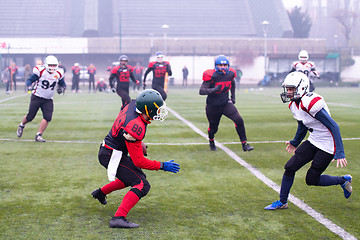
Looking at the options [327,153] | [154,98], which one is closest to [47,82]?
[154,98]

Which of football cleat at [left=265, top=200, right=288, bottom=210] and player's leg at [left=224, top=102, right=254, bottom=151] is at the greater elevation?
player's leg at [left=224, top=102, right=254, bottom=151]

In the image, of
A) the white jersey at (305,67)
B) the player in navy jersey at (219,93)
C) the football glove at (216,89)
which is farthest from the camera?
the white jersey at (305,67)

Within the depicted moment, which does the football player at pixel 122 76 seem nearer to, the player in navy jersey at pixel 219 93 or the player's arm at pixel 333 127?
the player in navy jersey at pixel 219 93

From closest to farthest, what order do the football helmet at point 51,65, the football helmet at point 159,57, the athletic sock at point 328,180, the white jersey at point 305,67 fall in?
1. the athletic sock at point 328,180
2. the football helmet at point 51,65
3. the white jersey at point 305,67
4. the football helmet at point 159,57

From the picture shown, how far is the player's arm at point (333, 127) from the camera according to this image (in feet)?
17.5

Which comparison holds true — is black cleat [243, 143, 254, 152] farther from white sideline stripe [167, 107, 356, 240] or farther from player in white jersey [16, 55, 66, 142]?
player in white jersey [16, 55, 66, 142]

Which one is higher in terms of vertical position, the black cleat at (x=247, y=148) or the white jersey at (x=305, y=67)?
the white jersey at (x=305, y=67)

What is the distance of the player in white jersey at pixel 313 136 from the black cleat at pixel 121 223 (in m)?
1.65

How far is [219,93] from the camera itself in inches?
384

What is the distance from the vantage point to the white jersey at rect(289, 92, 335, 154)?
5.41 m

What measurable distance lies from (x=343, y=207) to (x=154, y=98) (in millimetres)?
2635

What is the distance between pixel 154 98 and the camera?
5062 millimetres

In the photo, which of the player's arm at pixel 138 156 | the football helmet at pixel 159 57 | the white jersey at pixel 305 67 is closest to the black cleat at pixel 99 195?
the player's arm at pixel 138 156

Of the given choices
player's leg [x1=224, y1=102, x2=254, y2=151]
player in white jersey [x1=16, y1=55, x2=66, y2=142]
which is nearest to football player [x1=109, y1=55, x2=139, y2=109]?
player in white jersey [x1=16, y1=55, x2=66, y2=142]
